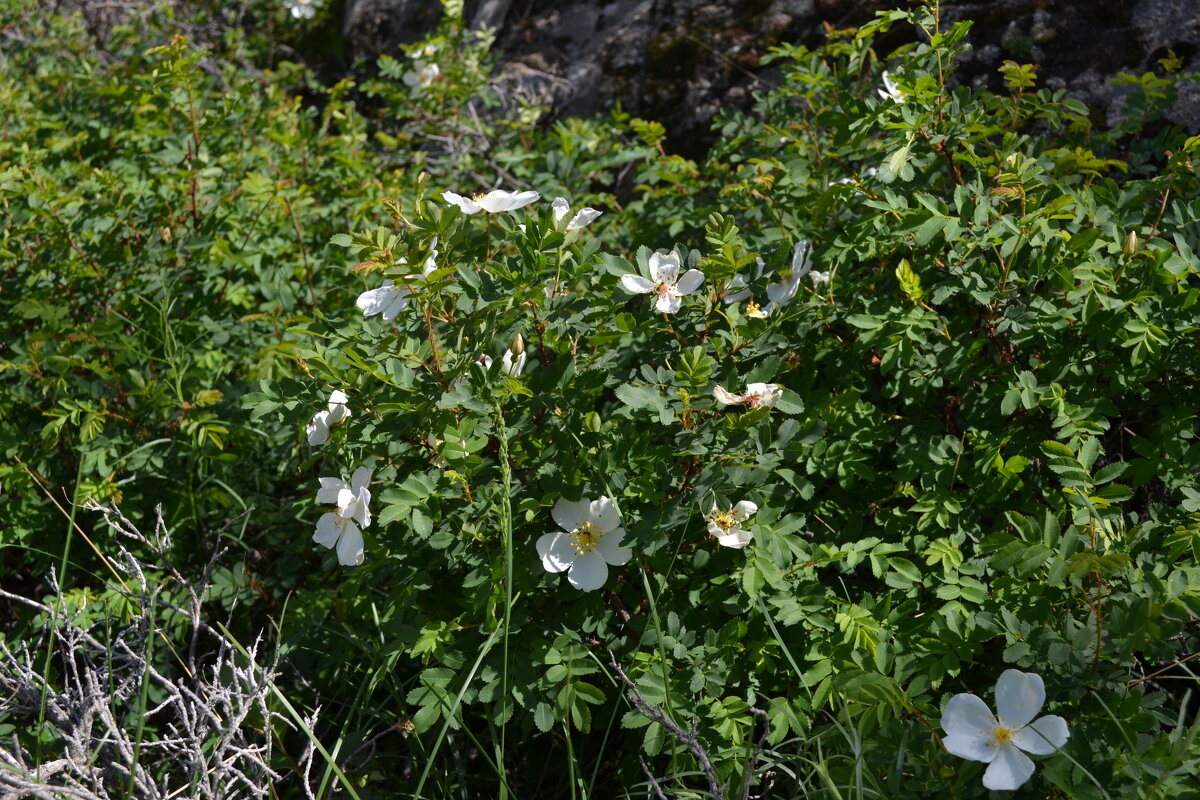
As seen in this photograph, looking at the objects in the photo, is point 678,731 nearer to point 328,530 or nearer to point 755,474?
point 755,474

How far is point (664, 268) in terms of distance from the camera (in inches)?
73.0

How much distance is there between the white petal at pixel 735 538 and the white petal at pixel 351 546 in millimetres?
647

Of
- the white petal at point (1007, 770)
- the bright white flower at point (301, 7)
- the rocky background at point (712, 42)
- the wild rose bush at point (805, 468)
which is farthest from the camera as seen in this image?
the bright white flower at point (301, 7)

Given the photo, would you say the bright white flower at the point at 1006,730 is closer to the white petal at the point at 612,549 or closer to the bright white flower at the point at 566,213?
the white petal at the point at 612,549

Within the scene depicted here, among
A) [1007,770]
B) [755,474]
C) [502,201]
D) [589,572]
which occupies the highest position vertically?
[502,201]

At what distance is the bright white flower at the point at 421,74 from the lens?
12.7ft

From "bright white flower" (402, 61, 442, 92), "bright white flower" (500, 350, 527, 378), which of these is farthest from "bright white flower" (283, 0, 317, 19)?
"bright white flower" (500, 350, 527, 378)

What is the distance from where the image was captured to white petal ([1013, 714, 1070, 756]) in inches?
56.0

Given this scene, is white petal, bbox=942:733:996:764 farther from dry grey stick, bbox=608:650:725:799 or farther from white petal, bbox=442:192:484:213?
white petal, bbox=442:192:484:213

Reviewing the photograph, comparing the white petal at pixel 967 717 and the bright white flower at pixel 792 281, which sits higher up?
the bright white flower at pixel 792 281

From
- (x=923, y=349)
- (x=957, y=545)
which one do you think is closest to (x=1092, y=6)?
(x=923, y=349)

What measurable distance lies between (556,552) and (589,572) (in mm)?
68

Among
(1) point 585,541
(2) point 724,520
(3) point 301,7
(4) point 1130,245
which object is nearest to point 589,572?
(1) point 585,541

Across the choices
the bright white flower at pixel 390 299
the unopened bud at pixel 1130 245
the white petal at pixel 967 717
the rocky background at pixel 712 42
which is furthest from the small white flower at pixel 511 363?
the rocky background at pixel 712 42
